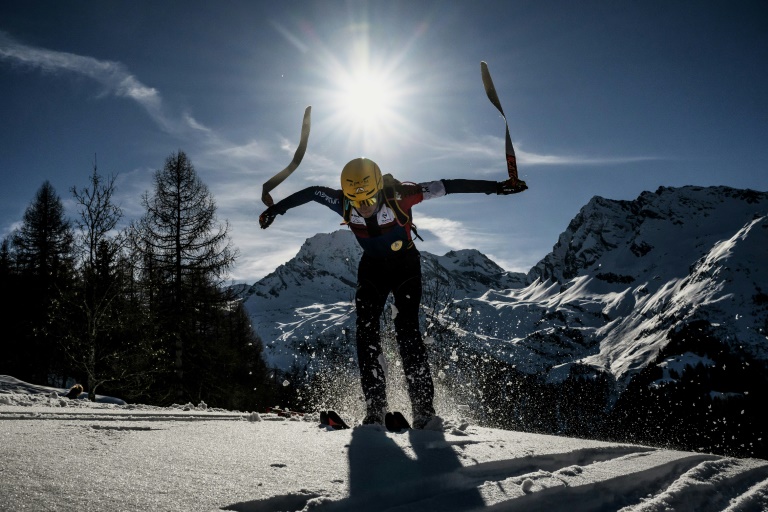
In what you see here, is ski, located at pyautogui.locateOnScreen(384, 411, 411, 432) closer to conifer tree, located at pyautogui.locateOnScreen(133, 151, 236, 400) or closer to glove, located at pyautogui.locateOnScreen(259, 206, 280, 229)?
glove, located at pyautogui.locateOnScreen(259, 206, 280, 229)

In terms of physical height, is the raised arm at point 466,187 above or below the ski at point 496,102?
below

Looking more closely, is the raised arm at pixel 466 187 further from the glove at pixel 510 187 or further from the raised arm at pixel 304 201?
the raised arm at pixel 304 201

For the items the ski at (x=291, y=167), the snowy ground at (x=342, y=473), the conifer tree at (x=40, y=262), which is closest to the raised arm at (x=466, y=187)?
the ski at (x=291, y=167)

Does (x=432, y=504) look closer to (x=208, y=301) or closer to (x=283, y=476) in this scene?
(x=283, y=476)

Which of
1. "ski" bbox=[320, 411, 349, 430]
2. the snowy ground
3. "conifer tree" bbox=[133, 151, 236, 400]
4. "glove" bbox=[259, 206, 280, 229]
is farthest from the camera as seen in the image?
"conifer tree" bbox=[133, 151, 236, 400]

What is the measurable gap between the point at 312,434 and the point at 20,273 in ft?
110

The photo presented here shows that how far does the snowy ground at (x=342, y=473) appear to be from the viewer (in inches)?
59.4

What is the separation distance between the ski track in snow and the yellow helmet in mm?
2420

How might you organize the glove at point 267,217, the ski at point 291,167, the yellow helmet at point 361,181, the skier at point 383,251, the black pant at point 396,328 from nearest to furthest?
the black pant at point 396,328 < the skier at point 383,251 < the yellow helmet at point 361,181 < the glove at point 267,217 < the ski at point 291,167

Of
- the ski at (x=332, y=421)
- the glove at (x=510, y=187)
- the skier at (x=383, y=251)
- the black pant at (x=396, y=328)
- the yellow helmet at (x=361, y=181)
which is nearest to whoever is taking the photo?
the ski at (x=332, y=421)

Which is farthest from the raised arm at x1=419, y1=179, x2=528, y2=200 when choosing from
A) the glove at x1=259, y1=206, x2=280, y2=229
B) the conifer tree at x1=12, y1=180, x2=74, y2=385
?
the conifer tree at x1=12, y1=180, x2=74, y2=385

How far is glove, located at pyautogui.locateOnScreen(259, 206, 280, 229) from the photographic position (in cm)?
545

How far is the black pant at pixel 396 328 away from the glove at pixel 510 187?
1.05 metres

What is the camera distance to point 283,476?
1.82m
